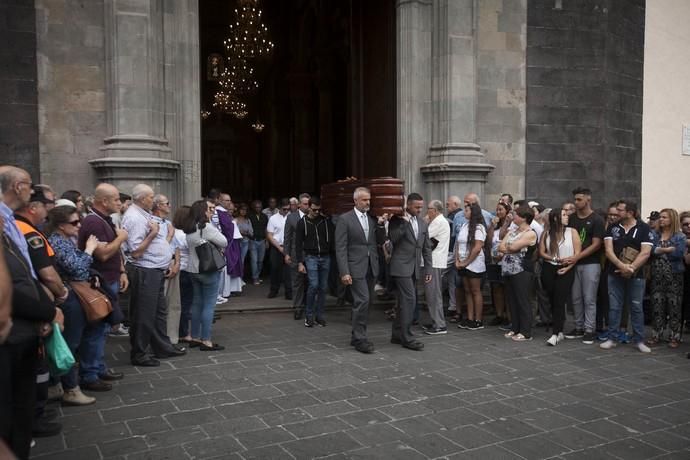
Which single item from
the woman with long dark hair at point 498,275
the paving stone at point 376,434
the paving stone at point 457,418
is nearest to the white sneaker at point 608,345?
the woman with long dark hair at point 498,275

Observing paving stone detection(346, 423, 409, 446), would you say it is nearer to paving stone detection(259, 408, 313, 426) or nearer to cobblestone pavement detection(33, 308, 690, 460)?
cobblestone pavement detection(33, 308, 690, 460)

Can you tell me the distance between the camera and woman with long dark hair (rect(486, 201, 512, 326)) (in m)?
8.72

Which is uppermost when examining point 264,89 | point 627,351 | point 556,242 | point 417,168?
point 264,89

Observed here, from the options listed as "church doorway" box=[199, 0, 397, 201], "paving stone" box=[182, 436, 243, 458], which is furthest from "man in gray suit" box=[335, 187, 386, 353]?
"church doorway" box=[199, 0, 397, 201]

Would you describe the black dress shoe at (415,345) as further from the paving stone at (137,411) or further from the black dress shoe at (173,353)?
the paving stone at (137,411)

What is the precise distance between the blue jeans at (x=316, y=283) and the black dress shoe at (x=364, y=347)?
65.0 inches

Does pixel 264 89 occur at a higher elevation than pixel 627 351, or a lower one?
higher

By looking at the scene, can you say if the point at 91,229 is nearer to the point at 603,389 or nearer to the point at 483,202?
the point at 603,389

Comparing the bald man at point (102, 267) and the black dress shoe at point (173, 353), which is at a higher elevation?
the bald man at point (102, 267)

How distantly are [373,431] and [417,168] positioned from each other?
23.0 ft

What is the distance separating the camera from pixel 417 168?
1099cm

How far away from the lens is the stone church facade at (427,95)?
9148mm

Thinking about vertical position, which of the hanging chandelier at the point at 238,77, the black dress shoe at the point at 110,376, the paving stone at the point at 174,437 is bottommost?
the paving stone at the point at 174,437

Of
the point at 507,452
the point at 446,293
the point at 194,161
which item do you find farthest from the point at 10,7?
the point at 507,452
